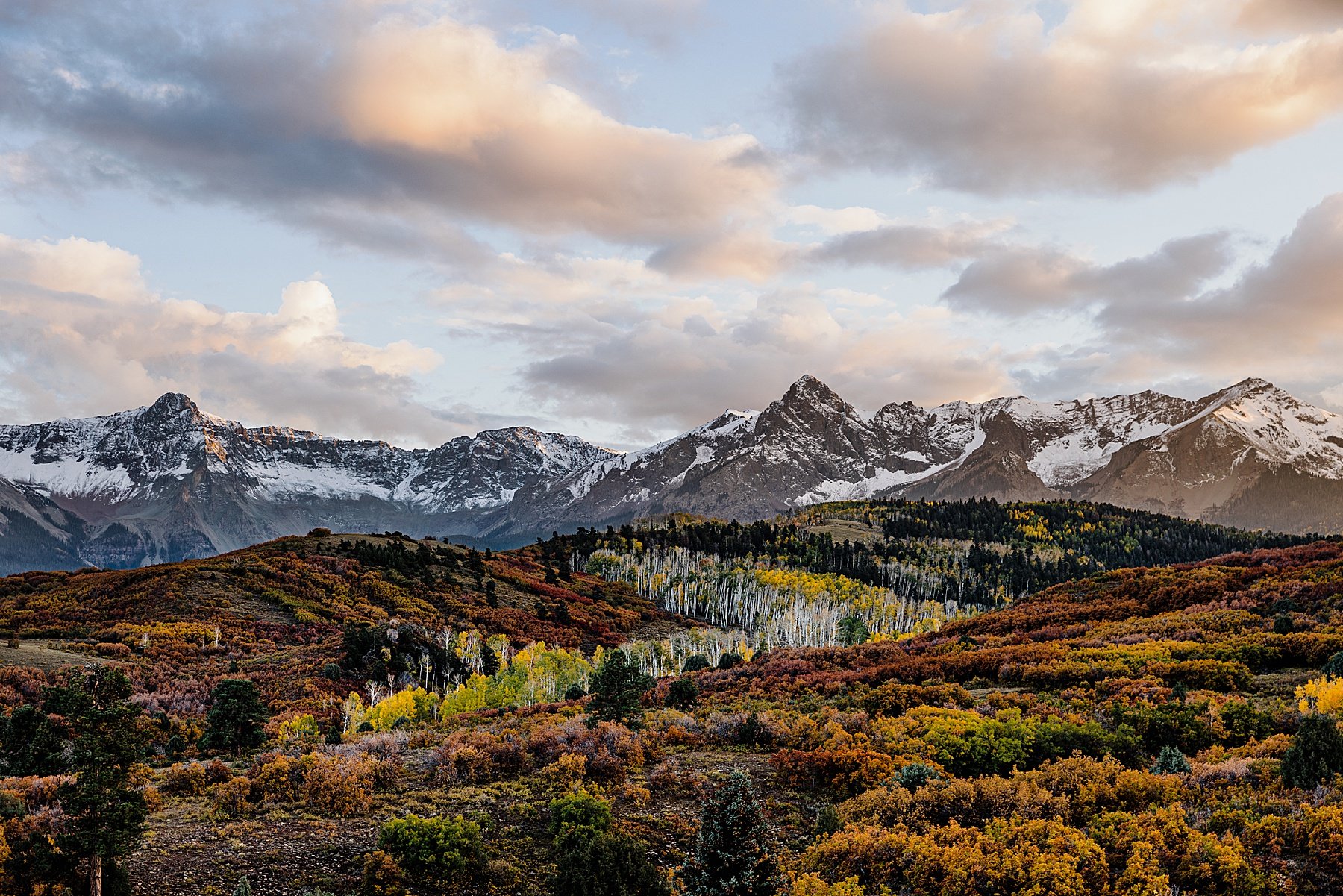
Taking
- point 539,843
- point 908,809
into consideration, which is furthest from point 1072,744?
point 539,843

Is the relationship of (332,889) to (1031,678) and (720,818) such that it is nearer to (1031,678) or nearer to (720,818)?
(720,818)

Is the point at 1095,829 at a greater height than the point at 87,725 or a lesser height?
lesser

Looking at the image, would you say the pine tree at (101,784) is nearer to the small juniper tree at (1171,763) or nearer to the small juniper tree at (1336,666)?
the small juniper tree at (1171,763)

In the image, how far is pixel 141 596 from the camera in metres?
78.7

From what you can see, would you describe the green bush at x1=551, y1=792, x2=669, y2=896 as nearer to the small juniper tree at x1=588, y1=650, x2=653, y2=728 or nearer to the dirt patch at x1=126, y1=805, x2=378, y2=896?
the dirt patch at x1=126, y1=805, x2=378, y2=896

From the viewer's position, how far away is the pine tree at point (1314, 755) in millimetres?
15922

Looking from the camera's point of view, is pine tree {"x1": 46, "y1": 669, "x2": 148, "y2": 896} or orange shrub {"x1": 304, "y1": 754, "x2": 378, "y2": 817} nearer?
pine tree {"x1": 46, "y1": 669, "x2": 148, "y2": 896}

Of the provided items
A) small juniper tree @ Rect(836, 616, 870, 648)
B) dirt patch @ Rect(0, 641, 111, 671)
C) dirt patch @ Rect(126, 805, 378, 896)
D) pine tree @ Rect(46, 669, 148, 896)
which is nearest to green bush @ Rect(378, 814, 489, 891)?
dirt patch @ Rect(126, 805, 378, 896)

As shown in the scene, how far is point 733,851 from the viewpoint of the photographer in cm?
1364

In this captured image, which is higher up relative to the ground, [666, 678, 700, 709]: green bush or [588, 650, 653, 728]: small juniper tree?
[588, 650, 653, 728]: small juniper tree

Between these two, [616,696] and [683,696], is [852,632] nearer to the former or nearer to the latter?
[683,696]

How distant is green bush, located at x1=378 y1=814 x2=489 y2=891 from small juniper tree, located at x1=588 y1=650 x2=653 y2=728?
12001mm

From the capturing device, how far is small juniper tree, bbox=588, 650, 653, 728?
97.0 feet

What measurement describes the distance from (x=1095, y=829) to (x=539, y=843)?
1218cm
